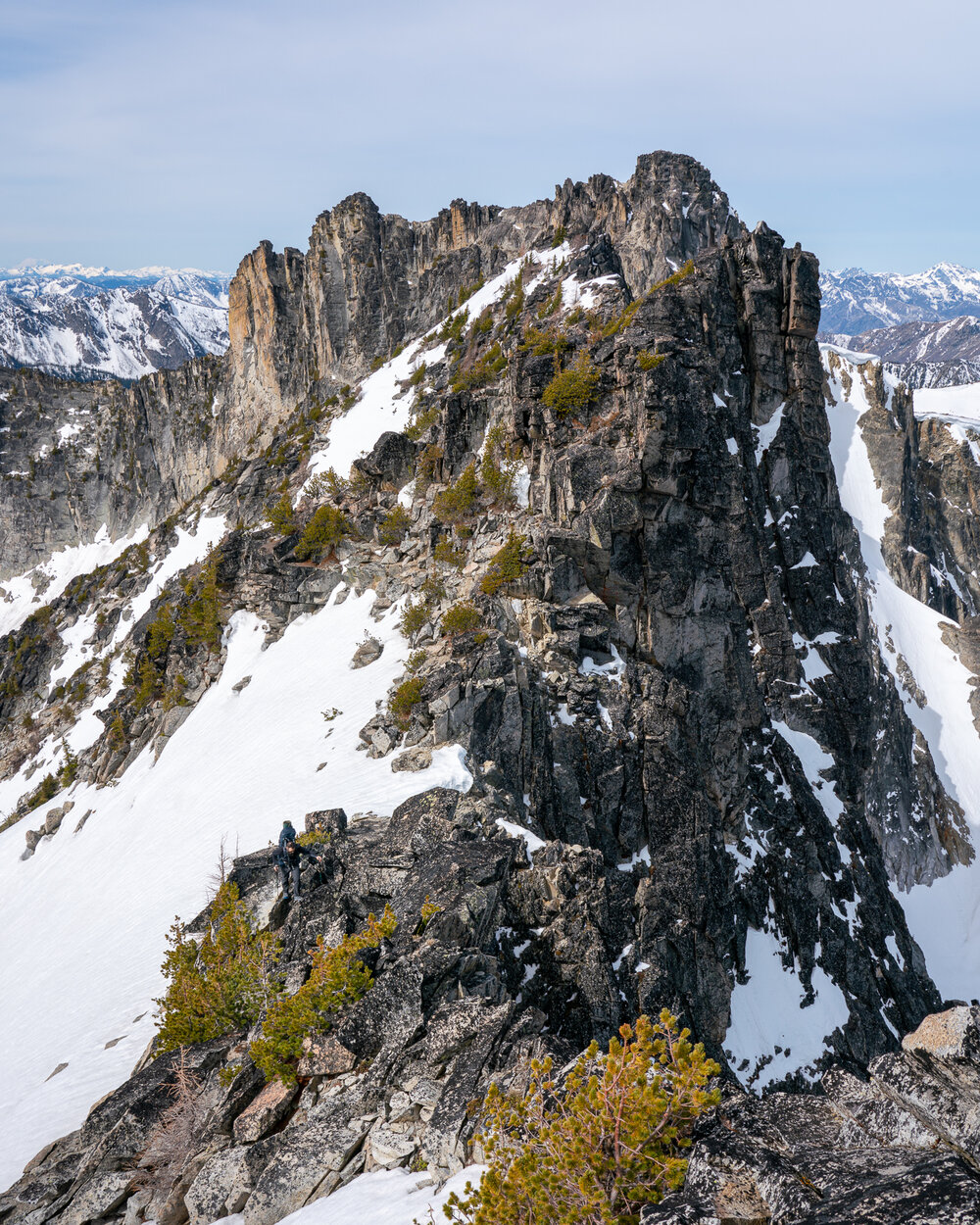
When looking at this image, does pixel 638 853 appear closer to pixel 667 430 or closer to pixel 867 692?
pixel 667 430

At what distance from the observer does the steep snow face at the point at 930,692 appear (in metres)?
52.8

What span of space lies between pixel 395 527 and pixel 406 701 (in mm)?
15140

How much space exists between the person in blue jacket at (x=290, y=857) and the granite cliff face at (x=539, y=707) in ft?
2.26

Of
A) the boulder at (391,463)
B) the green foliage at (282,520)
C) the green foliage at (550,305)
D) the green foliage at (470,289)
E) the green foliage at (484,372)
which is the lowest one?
the green foliage at (282,520)

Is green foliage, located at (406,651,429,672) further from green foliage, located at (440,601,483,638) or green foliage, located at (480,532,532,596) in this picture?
green foliage, located at (480,532,532,596)

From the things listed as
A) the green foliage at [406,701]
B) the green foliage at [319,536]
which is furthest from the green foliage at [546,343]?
the green foliage at [406,701]

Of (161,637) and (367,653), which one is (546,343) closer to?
(367,653)

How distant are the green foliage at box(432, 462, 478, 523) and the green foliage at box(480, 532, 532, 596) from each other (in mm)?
5037

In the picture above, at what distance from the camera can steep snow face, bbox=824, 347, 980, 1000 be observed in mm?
52844

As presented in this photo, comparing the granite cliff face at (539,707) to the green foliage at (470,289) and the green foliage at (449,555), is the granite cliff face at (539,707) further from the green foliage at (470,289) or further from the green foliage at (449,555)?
the green foliage at (470,289)

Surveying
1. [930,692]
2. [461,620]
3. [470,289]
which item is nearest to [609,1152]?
[461,620]

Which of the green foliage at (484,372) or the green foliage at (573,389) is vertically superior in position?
the green foliage at (484,372)

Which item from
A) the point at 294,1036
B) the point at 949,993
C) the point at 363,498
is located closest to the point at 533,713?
the point at 294,1036

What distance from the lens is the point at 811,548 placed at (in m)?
44.6
